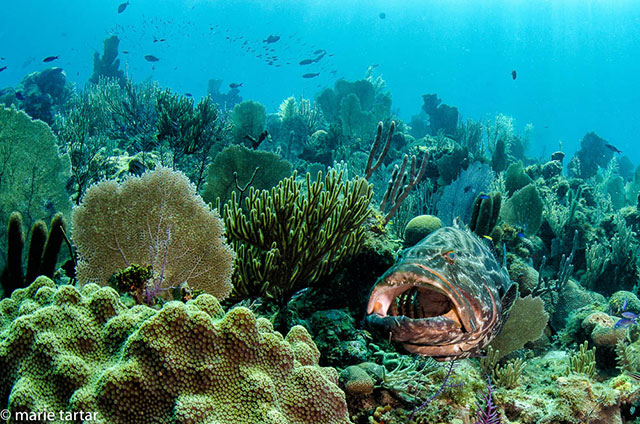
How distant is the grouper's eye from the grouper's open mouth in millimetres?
226

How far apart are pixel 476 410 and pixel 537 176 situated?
13855 millimetres

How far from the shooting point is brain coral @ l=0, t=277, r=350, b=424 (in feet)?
5.34

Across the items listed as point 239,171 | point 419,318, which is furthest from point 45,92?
point 419,318

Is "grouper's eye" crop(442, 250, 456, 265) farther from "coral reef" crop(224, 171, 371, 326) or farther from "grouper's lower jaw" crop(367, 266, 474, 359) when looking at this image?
"coral reef" crop(224, 171, 371, 326)

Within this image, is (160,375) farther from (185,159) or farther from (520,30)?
(520,30)

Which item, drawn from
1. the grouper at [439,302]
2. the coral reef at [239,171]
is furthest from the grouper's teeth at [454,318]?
the coral reef at [239,171]

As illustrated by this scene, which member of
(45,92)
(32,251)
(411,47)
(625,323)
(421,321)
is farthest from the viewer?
(411,47)

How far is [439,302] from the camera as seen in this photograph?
10.2 feet

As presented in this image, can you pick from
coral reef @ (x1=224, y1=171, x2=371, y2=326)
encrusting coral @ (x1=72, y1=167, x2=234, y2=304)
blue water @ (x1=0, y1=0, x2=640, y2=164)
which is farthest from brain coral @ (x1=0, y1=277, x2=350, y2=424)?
blue water @ (x1=0, y1=0, x2=640, y2=164)

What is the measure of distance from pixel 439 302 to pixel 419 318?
2.02 ft

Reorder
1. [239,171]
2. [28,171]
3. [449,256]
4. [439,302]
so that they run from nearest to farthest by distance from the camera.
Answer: [449,256] → [439,302] → [28,171] → [239,171]

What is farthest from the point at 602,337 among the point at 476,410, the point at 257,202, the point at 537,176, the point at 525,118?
the point at 525,118

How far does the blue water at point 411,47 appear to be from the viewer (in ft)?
398

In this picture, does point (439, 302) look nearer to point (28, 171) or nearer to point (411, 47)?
point (28, 171)
